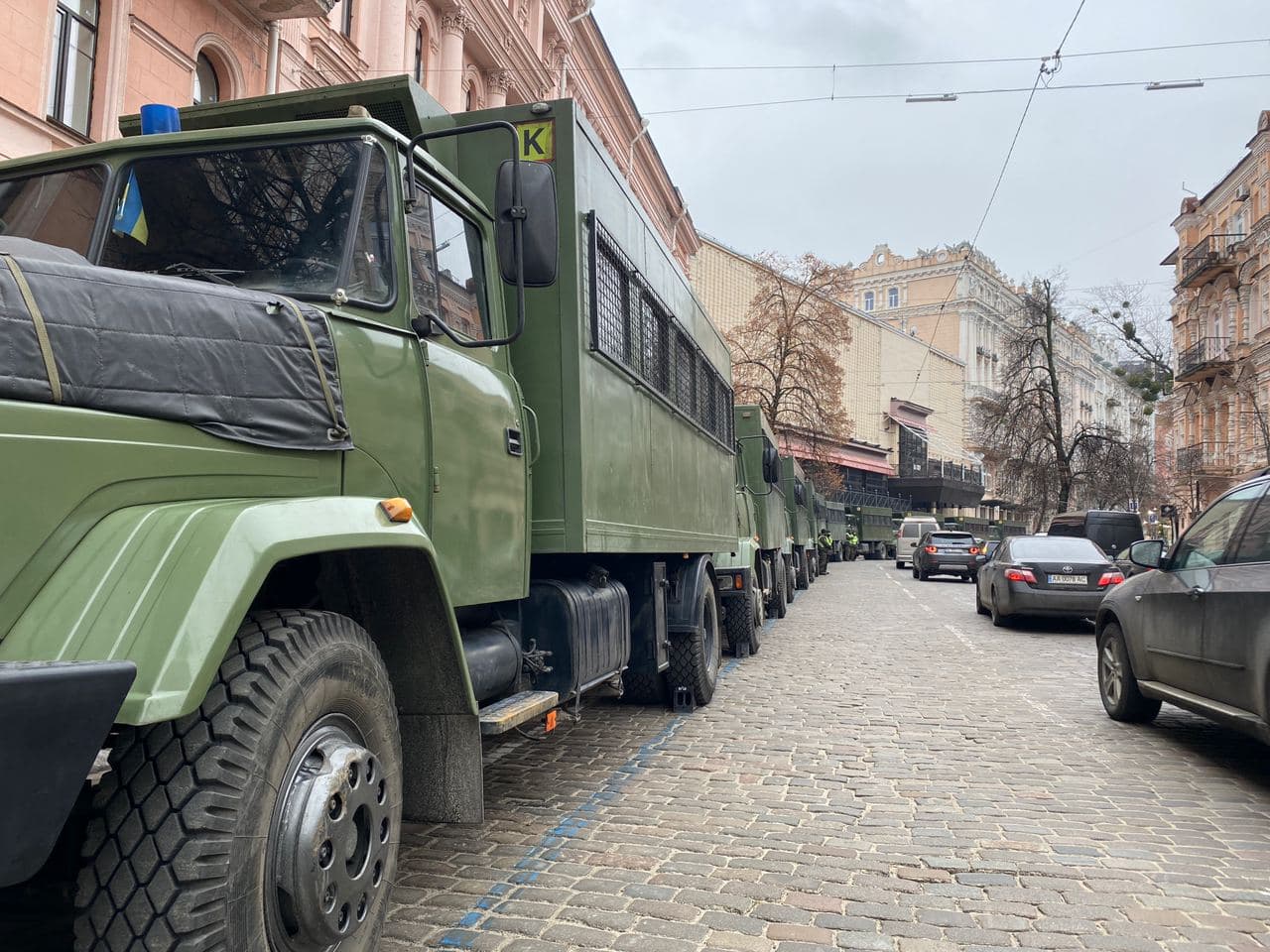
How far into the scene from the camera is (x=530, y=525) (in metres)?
4.64

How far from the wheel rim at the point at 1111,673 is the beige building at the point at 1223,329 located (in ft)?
114

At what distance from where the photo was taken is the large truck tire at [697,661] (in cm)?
771

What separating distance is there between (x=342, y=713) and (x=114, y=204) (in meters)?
1.96

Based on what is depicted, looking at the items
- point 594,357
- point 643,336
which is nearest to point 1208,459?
point 643,336

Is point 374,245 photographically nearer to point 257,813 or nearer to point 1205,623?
point 257,813

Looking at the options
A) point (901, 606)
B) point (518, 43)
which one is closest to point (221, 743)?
point (901, 606)

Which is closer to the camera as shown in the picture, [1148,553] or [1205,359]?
[1148,553]

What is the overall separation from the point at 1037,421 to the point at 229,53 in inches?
1420

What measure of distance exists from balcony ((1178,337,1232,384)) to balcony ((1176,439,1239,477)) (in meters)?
3.03

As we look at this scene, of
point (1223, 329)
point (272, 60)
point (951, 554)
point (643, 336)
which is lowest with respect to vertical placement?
point (951, 554)

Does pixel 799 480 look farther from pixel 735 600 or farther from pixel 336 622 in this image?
pixel 336 622

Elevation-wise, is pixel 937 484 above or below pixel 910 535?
above

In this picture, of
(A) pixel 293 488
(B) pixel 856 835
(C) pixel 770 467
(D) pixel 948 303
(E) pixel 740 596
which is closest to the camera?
(A) pixel 293 488

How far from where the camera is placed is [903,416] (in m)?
75.1
